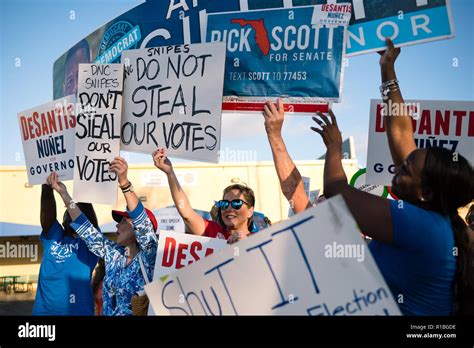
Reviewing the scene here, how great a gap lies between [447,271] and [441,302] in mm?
170

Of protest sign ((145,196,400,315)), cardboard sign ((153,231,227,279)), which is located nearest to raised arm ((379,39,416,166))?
protest sign ((145,196,400,315))

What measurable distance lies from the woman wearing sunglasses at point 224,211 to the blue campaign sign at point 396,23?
4.17 ft

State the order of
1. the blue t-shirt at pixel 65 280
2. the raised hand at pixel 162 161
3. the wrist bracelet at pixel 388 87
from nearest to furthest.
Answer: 1. the wrist bracelet at pixel 388 87
2. the raised hand at pixel 162 161
3. the blue t-shirt at pixel 65 280

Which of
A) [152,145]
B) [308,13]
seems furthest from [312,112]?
[152,145]

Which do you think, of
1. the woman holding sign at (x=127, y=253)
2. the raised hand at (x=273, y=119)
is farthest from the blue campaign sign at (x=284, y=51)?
the woman holding sign at (x=127, y=253)

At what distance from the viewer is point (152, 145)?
4.63 m

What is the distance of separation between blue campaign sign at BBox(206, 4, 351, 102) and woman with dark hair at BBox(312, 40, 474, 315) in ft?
5.28

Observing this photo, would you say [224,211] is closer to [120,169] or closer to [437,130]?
[120,169]

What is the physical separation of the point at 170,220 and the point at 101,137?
20.9 feet

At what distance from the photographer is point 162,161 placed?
4.54 metres

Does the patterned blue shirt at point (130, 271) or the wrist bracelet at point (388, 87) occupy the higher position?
the wrist bracelet at point (388, 87)

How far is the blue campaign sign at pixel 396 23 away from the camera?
13.2 feet

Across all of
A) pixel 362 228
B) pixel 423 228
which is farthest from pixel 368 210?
pixel 423 228

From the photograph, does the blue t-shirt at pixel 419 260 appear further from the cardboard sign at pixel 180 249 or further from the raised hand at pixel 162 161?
the raised hand at pixel 162 161
